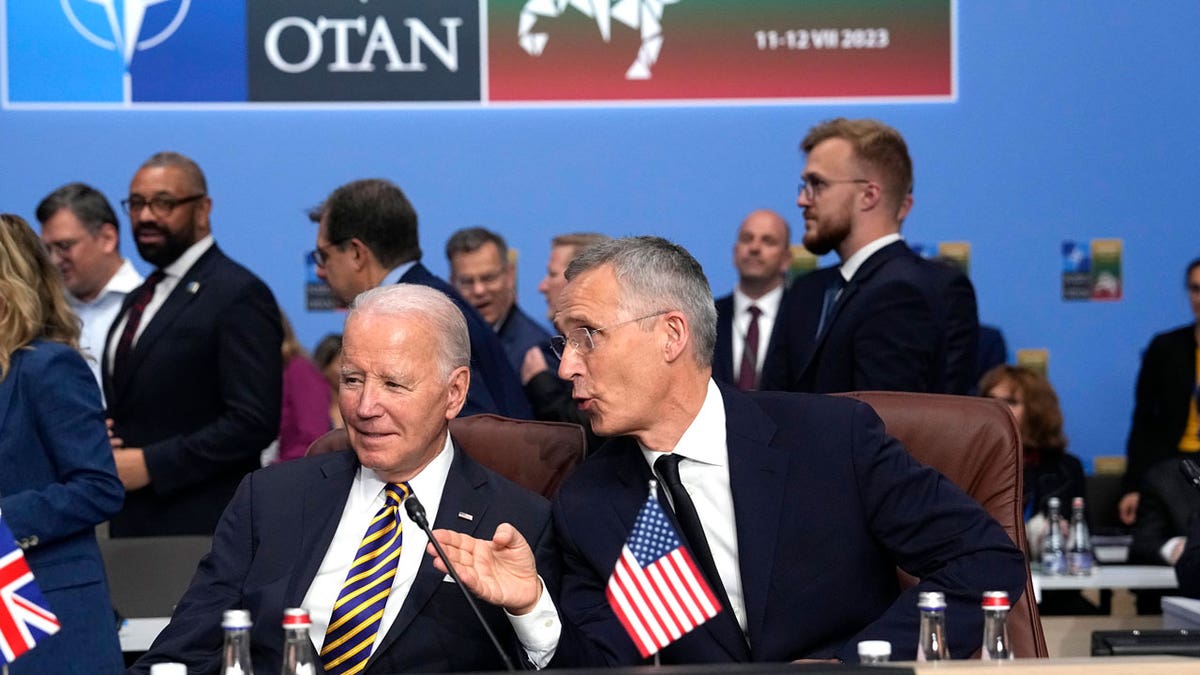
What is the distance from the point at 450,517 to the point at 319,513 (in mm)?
241

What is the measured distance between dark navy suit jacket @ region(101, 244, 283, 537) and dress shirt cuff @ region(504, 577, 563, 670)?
2.10 meters

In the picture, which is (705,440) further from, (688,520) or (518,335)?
(518,335)

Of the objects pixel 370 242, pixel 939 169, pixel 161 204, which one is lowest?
pixel 370 242

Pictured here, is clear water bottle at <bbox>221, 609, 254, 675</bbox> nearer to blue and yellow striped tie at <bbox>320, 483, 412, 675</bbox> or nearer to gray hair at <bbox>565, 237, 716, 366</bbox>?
blue and yellow striped tie at <bbox>320, 483, 412, 675</bbox>

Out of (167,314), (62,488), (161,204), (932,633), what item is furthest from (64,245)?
(932,633)

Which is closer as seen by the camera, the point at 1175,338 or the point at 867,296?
the point at 867,296

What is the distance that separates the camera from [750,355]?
639 centimetres

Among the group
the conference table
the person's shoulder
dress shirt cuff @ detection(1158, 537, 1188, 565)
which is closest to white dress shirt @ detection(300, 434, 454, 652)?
the conference table

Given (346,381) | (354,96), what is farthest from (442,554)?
(354,96)

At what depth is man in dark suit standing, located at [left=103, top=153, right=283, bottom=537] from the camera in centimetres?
457

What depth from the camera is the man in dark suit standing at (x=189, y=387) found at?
4.57m

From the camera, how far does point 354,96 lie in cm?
680

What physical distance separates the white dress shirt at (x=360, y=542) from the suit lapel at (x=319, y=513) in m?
0.02

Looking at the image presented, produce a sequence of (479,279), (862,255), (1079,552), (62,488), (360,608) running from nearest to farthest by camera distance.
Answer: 1. (360,608)
2. (62,488)
3. (862,255)
4. (1079,552)
5. (479,279)
